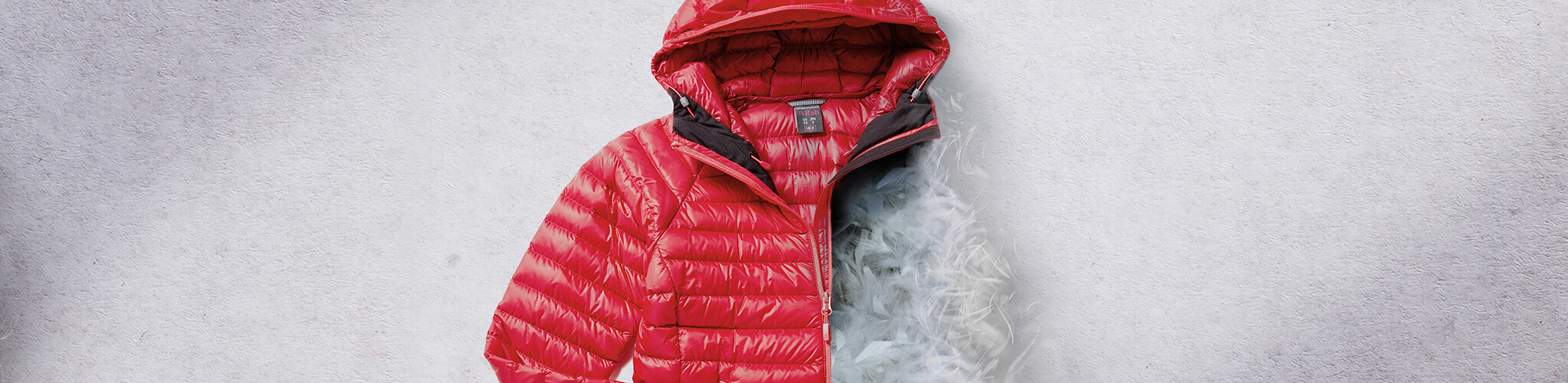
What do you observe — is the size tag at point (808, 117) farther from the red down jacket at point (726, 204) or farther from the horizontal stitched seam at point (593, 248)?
the horizontal stitched seam at point (593, 248)

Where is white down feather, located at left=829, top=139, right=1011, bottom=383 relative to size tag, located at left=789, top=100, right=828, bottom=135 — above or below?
below

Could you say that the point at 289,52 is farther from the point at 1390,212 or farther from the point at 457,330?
the point at 1390,212

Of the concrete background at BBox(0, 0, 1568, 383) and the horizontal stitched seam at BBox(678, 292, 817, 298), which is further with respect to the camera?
the concrete background at BBox(0, 0, 1568, 383)

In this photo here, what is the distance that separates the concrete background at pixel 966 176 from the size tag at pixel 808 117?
11.4 inches

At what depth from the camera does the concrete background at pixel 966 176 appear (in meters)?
1.17

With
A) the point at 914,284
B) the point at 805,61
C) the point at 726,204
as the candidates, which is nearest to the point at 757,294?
the point at 726,204

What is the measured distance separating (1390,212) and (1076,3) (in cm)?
66

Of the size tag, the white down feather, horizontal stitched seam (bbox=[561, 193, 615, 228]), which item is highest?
the size tag

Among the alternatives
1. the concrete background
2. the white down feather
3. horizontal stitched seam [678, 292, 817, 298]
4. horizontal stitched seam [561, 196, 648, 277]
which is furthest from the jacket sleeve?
the white down feather

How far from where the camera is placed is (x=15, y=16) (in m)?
1.32

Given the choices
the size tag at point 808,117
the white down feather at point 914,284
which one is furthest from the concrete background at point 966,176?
the size tag at point 808,117

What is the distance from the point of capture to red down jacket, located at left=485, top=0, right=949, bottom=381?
1.02 metres

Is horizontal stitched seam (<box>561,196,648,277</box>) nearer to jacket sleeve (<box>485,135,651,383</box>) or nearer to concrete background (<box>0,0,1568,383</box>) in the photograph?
jacket sleeve (<box>485,135,651,383</box>)

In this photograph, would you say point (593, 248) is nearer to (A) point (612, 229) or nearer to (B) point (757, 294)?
(A) point (612, 229)
